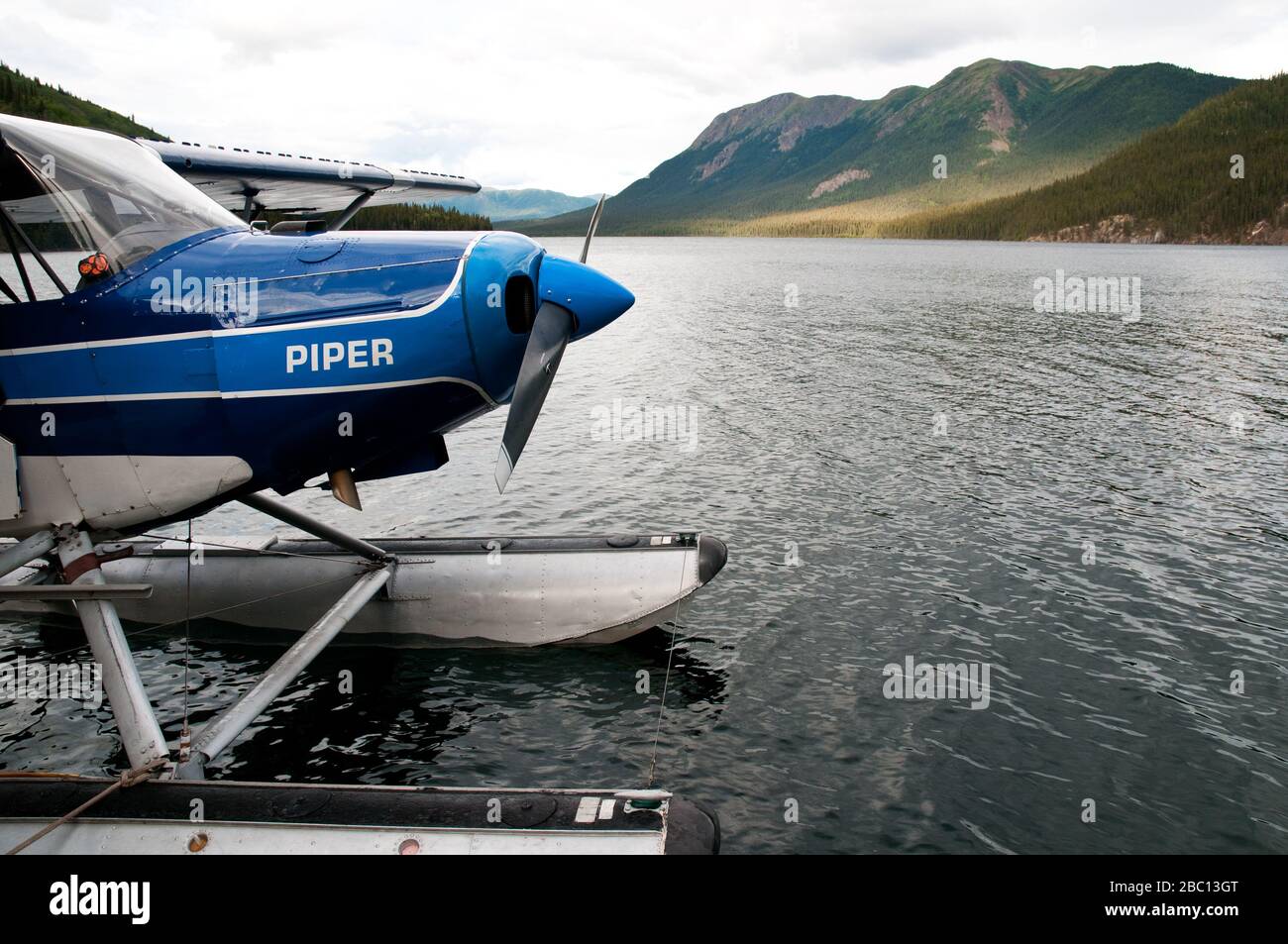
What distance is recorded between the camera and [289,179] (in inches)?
429

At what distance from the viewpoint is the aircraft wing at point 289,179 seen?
992cm

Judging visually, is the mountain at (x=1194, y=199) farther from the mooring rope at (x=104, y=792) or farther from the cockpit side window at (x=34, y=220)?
the mooring rope at (x=104, y=792)

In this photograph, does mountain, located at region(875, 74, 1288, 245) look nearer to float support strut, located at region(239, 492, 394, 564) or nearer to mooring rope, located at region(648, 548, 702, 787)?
mooring rope, located at region(648, 548, 702, 787)

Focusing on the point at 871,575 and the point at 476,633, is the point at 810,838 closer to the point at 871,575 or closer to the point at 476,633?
the point at 476,633

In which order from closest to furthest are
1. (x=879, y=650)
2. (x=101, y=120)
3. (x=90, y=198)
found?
(x=90, y=198) < (x=879, y=650) < (x=101, y=120)

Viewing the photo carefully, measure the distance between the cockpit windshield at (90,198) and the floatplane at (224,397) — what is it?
2 cm

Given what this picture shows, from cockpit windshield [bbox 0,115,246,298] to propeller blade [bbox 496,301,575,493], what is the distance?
9.73ft

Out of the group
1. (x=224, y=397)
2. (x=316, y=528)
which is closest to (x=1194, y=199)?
(x=316, y=528)

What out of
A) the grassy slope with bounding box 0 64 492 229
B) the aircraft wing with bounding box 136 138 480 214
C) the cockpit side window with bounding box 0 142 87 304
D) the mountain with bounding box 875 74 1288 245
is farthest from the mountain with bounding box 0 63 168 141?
the mountain with bounding box 875 74 1288 245

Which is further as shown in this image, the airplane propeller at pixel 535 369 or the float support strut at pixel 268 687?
the float support strut at pixel 268 687

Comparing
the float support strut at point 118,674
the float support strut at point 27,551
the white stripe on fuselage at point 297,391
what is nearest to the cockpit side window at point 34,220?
the white stripe on fuselage at point 297,391

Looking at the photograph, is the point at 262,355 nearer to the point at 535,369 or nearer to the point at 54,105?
the point at 535,369

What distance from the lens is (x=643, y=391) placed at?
30000mm

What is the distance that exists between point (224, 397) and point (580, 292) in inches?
112
